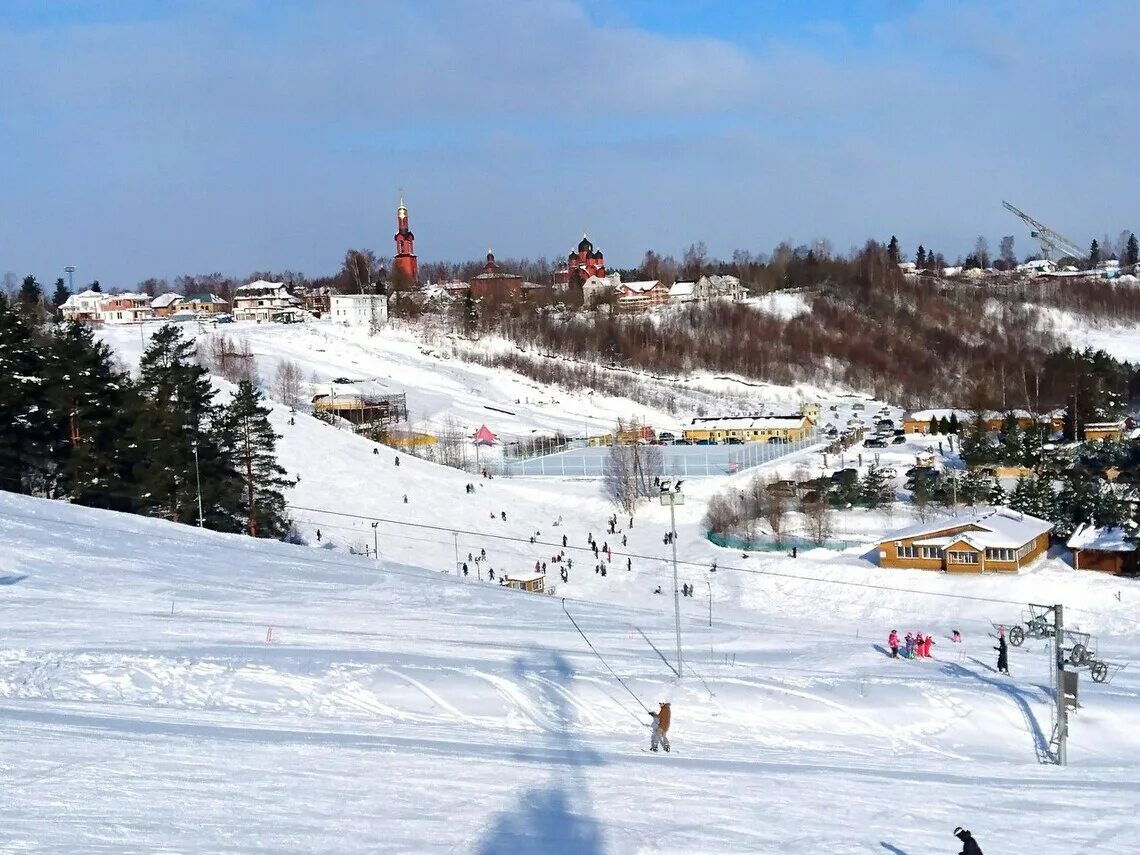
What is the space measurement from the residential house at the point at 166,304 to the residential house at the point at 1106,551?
8084 centimetres

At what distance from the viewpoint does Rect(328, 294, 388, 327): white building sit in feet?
252

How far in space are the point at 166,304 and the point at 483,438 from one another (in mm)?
58173

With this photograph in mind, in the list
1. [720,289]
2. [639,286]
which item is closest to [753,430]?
[720,289]

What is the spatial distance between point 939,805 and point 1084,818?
1035mm

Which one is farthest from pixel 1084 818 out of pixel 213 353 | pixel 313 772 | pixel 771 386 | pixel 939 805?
pixel 771 386

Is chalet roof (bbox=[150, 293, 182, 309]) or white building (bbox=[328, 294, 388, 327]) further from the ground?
chalet roof (bbox=[150, 293, 182, 309])

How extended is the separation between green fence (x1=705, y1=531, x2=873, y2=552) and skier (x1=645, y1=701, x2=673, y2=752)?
20.6 metres

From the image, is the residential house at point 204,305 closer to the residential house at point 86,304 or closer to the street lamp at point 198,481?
the residential house at point 86,304

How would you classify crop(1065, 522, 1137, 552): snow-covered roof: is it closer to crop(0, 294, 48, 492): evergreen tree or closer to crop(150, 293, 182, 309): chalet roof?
crop(0, 294, 48, 492): evergreen tree

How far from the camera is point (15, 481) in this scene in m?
24.5

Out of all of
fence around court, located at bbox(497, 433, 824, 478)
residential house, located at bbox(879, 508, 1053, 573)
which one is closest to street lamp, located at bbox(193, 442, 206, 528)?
residential house, located at bbox(879, 508, 1053, 573)

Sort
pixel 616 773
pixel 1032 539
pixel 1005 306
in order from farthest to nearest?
pixel 1005 306, pixel 1032 539, pixel 616 773

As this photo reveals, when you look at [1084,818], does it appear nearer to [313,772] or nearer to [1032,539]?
[313,772]

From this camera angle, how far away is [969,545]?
26.0 meters
